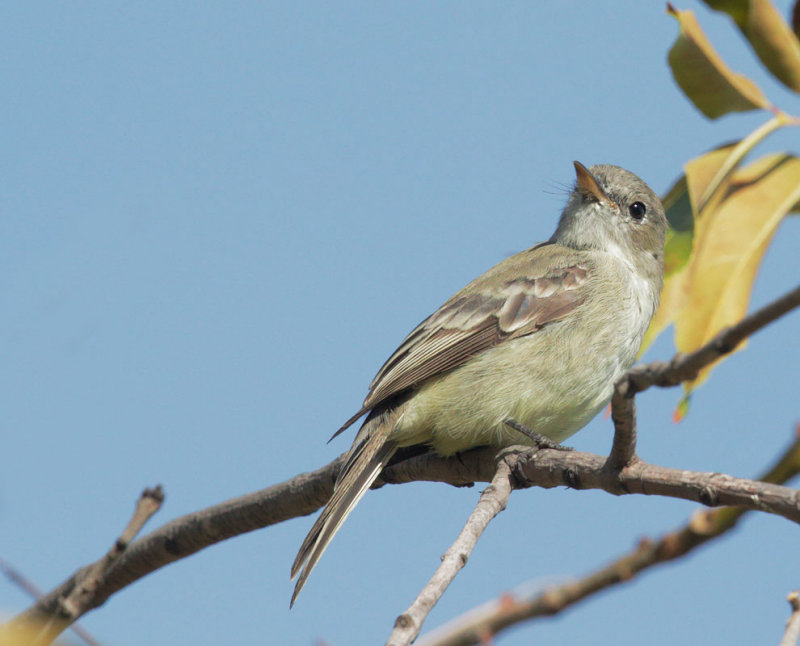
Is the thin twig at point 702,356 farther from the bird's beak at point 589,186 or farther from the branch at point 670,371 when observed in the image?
the bird's beak at point 589,186

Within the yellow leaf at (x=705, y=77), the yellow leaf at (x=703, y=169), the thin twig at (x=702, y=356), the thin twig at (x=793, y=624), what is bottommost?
the thin twig at (x=793, y=624)

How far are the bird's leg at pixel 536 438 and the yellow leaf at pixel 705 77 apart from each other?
151cm

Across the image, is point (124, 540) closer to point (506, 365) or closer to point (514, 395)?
point (514, 395)

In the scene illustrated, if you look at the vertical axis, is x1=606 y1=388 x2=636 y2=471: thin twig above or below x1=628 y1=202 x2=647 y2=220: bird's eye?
below

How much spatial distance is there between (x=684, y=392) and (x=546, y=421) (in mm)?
1779

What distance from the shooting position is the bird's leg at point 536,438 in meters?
3.96

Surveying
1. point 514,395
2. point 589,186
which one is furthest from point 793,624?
point 589,186

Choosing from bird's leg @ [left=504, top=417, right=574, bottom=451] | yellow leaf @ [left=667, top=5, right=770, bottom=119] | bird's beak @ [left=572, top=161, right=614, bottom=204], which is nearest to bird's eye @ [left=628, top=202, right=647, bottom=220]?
bird's beak @ [left=572, top=161, right=614, bottom=204]

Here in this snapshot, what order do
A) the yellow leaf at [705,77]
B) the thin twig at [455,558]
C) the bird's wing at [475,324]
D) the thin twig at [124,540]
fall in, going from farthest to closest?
the bird's wing at [475,324] → the yellow leaf at [705,77] → the thin twig at [124,540] → the thin twig at [455,558]

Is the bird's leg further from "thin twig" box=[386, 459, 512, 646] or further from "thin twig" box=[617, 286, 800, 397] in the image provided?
"thin twig" box=[617, 286, 800, 397]

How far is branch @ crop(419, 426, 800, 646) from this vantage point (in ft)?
3.78

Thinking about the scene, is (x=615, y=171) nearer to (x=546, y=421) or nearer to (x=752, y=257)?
(x=546, y=421)

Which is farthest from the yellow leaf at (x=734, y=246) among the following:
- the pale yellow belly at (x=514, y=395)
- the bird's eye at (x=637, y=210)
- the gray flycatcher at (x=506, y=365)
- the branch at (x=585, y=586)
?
the bird's eye at (x=637, y=210)

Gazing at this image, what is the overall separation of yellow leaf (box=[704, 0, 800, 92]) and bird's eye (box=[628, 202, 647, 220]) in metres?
3.27
